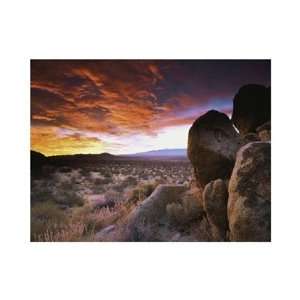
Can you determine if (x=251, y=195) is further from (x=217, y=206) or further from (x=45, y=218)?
(x=45, y=218)

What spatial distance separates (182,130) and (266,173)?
3.93ft

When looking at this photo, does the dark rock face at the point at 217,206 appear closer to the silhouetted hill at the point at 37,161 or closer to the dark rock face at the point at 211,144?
the dark rock face at the point at 211,144

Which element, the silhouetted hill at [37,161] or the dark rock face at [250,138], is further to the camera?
the dark rock face at [250,138]

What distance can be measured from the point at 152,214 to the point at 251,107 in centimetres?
190

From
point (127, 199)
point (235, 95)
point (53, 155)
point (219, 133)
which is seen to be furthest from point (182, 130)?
point (53, 155)

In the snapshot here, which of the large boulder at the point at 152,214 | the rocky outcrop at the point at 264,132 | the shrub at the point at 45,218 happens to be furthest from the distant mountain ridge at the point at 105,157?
the rocky outcrop at the point at 264,132

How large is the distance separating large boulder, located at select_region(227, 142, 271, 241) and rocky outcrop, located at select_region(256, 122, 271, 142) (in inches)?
13.5

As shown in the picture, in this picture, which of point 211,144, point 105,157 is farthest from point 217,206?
point 105,157

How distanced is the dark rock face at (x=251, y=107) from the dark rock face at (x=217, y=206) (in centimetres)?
92

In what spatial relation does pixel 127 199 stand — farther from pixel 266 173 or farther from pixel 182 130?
pixel 266 173

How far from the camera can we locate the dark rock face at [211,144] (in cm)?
518

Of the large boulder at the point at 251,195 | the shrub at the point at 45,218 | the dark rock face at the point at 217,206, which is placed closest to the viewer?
the large boulder at the point at 251,195

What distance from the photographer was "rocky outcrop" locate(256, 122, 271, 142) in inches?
206
